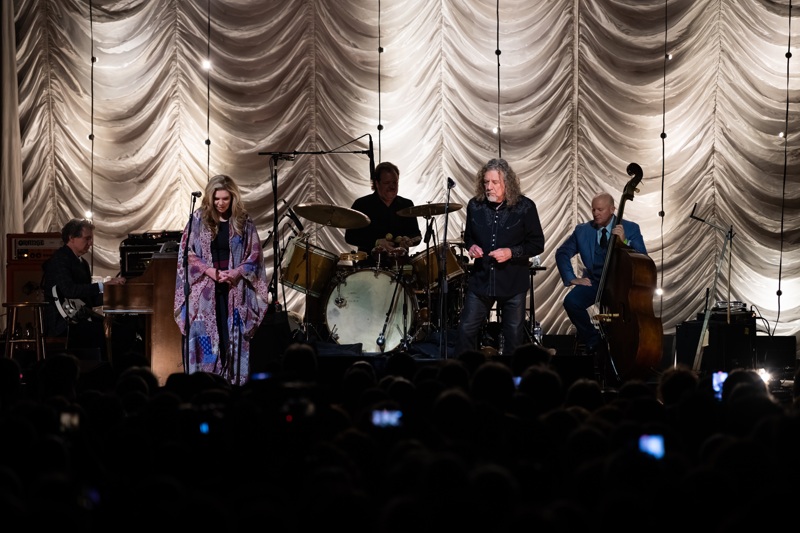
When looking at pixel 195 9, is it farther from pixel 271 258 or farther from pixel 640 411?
pixel 640 411

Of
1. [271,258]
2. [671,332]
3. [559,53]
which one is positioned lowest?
[671,332]

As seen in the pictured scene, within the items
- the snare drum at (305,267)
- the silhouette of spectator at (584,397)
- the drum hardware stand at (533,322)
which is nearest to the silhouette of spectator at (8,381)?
the silhouette of spectator at (584,397)

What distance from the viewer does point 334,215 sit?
7629mm

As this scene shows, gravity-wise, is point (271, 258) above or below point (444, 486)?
above

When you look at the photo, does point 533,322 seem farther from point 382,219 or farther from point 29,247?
point 29,247

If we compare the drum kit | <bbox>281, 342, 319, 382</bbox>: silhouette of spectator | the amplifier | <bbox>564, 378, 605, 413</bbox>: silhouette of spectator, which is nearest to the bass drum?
the drum kit

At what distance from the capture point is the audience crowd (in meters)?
2.03

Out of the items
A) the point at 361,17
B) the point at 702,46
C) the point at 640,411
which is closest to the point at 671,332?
the point at 702,46

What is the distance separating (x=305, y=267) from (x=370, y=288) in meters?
0.59

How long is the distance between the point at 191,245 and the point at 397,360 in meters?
3.10

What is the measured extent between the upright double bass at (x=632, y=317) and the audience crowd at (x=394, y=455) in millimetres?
3220

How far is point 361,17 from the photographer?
10133 mm

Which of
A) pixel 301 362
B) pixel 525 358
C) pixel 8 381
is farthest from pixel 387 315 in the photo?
pixel 8 381

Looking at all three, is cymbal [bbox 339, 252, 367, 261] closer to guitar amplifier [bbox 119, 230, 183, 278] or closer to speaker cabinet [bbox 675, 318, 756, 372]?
guitar amplifier [bbox 119, 230, 183, 278]
